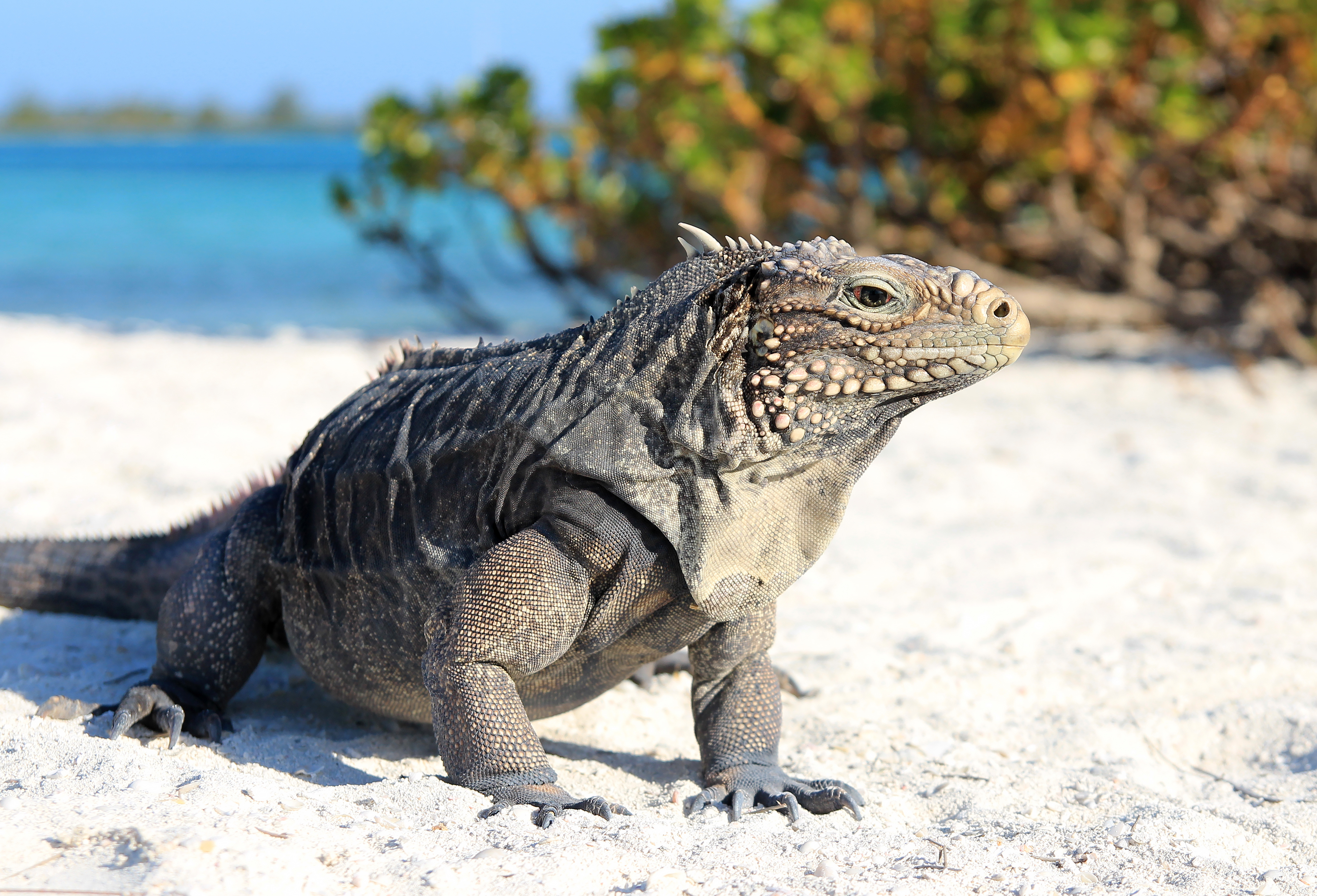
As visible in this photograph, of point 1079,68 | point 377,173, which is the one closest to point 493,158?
point 377,173

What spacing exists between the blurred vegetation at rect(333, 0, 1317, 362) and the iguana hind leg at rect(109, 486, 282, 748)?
6246 mm

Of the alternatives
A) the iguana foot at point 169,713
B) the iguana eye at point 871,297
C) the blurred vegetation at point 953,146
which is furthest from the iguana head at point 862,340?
the blurred vegetation at point 953,146

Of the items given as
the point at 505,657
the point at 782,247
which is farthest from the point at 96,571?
the point at 782,247

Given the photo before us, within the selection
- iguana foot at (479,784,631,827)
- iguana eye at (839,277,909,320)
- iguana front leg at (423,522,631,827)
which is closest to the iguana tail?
iguana front leg at (423,522,631,827)

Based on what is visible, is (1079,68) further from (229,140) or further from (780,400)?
(229,140)

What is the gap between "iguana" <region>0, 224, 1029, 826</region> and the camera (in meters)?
2.53

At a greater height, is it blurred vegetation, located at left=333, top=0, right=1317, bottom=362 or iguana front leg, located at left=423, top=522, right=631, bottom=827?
blurred vegetation, located at left=333, top=0, right=1317, bottom=362

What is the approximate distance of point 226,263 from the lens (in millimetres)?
22594

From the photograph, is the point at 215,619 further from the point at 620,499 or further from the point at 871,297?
the point at 871,297

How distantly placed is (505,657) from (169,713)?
3.59 feet

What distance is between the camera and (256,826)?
2.31 metres

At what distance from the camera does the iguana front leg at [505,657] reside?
2.65m

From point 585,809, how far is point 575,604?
449 millimetres

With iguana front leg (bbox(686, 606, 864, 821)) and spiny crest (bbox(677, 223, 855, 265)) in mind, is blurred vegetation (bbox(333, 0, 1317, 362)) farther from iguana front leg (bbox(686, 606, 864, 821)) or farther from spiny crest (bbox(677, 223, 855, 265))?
iguana front leg (bbox(686, 606, 864, 821))
